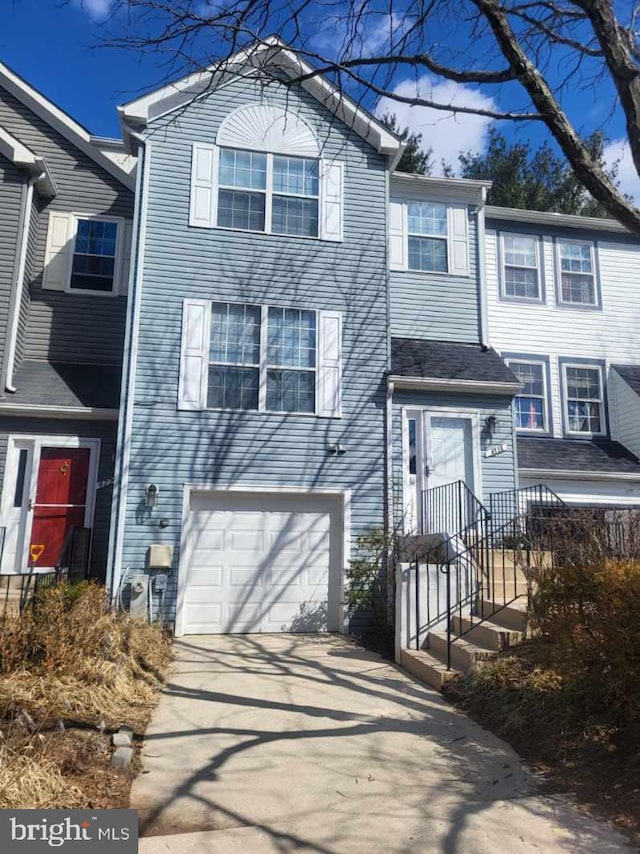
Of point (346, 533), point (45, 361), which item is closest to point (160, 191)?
point (45, 361)

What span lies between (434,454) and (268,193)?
17.1 feet

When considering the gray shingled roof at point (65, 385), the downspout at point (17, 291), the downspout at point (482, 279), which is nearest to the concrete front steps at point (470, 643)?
the downspout at point (482, 279)

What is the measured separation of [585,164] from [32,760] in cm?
542

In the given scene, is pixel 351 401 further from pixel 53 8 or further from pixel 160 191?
pixel 53 8

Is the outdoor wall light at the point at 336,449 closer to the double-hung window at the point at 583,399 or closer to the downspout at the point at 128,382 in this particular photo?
the downspout at the point at 128,382

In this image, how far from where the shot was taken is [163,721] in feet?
17.9

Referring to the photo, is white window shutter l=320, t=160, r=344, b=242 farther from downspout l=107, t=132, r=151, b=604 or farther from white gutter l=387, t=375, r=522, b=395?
downspout l=107, t=132, r=151, b=604

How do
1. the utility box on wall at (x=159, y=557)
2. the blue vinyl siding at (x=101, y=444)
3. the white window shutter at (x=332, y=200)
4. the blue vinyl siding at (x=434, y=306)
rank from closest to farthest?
1. the utility box on wall at (x=159, y=557)
2. the blue vinyl siding at (x=101, y=444)
3. the white window shutter at (x=332, y=200)
4. the blue vinyl siding at (x=434, y=306)

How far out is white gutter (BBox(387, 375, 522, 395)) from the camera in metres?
10.5

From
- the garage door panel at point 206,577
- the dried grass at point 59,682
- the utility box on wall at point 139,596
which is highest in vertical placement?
the garage door panel at point 206,577

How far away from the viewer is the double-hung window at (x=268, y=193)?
10781mm

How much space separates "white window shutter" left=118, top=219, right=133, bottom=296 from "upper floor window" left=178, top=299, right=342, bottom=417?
90.9 inches

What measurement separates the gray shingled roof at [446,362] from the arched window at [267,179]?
91.7 inches

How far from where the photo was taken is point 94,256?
1199cm
